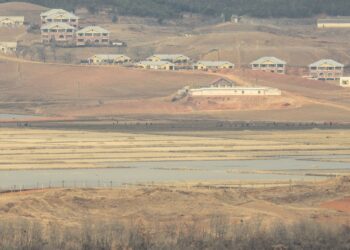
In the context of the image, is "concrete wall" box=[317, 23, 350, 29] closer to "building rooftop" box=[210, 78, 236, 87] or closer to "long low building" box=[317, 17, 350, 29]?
"long low building" box=[317, 17, 350, 29]

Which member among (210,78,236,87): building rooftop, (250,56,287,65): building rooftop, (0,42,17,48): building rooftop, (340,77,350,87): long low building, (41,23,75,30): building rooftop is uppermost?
(41,23,75,30): building rooftop

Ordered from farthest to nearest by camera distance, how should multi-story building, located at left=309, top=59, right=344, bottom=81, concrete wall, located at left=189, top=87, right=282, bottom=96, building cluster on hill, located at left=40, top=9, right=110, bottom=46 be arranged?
building cluster on hill, located at left=40, top=9, right=110, bottom=46, multi-story building, located at left=309, top=59, right=344, bottom=81, concrete wall, located at left=189, top=87, right=282, bottom=96

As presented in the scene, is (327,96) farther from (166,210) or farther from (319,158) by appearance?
(166,210)

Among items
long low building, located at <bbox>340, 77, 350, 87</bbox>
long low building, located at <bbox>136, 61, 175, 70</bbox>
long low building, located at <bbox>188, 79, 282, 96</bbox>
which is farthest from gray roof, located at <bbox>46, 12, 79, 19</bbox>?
long low building, located at <bbox>188, 79, 282, 96</bbox>

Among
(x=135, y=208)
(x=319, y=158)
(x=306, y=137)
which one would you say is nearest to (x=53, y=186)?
(x=135, y=208)

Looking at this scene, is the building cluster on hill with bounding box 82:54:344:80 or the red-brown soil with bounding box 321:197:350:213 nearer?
the red-brown soil with bounding box 321:197:350:213

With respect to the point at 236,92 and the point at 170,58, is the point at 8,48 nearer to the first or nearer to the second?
the point at 170,58

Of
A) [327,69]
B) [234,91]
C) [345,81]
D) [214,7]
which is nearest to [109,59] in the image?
[327,69]

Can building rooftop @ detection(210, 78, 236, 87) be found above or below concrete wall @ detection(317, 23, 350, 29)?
below
